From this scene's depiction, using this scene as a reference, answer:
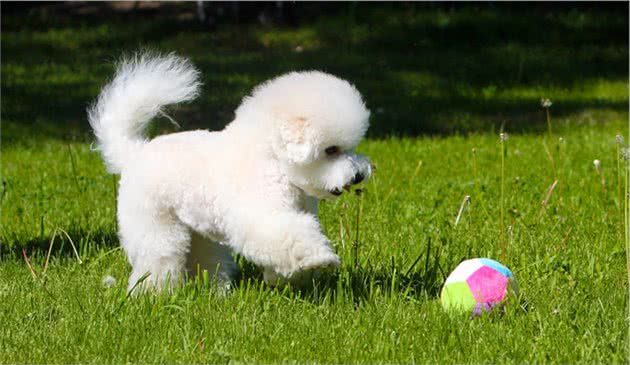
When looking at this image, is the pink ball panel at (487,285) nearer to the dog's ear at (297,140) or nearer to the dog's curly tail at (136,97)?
the dog's ear at (297,140)

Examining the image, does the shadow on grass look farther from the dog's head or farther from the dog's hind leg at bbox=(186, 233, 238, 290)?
the dog's head

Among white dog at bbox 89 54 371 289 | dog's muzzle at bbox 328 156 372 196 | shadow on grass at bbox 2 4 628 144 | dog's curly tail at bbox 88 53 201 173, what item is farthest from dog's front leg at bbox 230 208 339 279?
shadow on grass at bbox 2 4 628 144

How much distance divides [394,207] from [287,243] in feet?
8.54

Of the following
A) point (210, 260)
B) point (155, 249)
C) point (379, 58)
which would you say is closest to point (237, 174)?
point (155, 249)

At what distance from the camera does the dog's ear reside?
373 centimetres

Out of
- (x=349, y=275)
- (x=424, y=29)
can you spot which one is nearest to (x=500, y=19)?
(x=424, y=29)

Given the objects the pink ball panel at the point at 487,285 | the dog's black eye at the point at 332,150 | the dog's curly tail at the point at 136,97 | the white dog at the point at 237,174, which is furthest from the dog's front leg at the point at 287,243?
the dog's curly tail at the point at 136,97

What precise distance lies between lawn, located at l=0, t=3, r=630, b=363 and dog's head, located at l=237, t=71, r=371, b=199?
1.55ft

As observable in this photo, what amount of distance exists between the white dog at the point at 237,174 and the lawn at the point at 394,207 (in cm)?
23

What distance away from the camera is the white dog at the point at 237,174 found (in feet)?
12.2

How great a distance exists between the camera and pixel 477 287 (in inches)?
155

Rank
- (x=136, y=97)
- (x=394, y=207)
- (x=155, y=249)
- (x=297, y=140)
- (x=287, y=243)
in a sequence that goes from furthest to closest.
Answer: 1. (x=394, y=207)
2. (x=136, y=97)
3. (x=155, y=249)
4. (x=297, y=140)
5. (x=287, y=243)

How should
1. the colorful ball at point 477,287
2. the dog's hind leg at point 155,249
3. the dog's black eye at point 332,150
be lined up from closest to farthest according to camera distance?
1. the dog's black eye at point 332,150
2. the colorful ball at point 477,287
3. the dog's hind leg at point 155,249

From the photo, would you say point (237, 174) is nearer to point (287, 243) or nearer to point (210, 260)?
point (287, 243)
